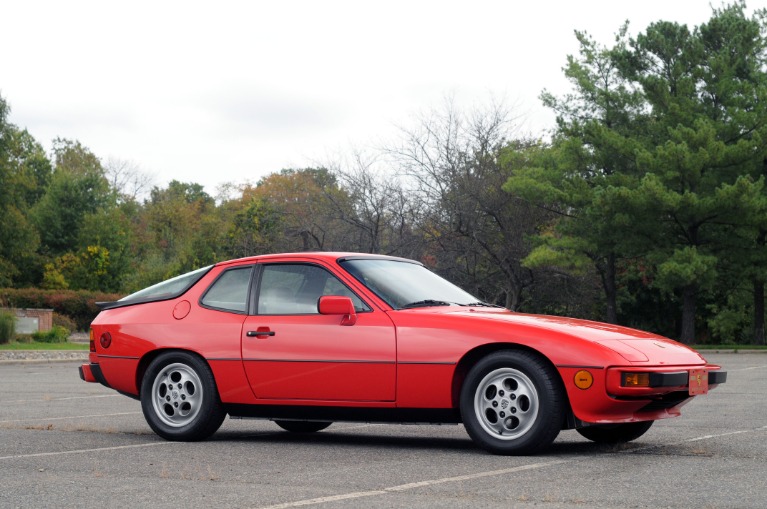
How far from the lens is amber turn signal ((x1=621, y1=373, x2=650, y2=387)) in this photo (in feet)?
24.3

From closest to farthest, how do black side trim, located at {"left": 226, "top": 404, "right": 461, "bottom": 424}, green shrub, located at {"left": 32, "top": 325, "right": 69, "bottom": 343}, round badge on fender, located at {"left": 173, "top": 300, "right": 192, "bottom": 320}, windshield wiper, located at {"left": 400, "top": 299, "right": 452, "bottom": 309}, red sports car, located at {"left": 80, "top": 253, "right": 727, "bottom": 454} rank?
1. red sports car, located at {"left": 80, "top": 253, "right": 727, "bottom": 454}
2. black side trim, located at {"left": 226, "top": 404, "right": 461, "bottom": 424}
3. windshield wiper, located at {"left": 400, "top": 299, "right": 452, "bottom": 309}
4. round badge on fender, located at {"left": 173, "top": 300, "right": 192, "bottom": 320}
5. green shrub, located at {"left": 32, "top": 325, "right": 69, "bottom": 343}

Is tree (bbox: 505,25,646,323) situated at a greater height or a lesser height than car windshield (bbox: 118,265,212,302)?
greater

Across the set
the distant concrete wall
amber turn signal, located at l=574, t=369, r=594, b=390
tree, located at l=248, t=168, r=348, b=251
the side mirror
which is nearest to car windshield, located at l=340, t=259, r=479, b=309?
the side mirror

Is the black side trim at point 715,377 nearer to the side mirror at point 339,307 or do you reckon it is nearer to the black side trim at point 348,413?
the black side trim at point 348,413

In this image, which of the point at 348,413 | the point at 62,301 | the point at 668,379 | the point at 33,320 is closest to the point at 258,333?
the point at 348,413

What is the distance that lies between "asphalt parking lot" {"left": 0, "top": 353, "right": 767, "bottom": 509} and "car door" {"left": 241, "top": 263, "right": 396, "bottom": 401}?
0.46 meters

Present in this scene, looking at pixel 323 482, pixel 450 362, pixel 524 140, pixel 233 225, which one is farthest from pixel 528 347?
pixel 233 225

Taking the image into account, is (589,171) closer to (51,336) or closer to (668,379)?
(51,336)

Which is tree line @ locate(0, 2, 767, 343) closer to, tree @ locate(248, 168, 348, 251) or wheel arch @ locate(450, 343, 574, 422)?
tree @ locate(248, 168, 348, 251)

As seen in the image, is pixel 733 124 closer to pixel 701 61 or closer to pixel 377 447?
pixel 701 61

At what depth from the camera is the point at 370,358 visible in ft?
26.8

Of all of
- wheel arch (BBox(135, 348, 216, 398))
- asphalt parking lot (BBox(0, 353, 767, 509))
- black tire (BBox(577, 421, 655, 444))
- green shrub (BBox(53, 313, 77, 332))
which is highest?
green shrub (BBox(53, 313, 77, 332))

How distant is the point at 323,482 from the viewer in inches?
249

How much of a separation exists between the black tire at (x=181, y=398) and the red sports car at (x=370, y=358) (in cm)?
1
